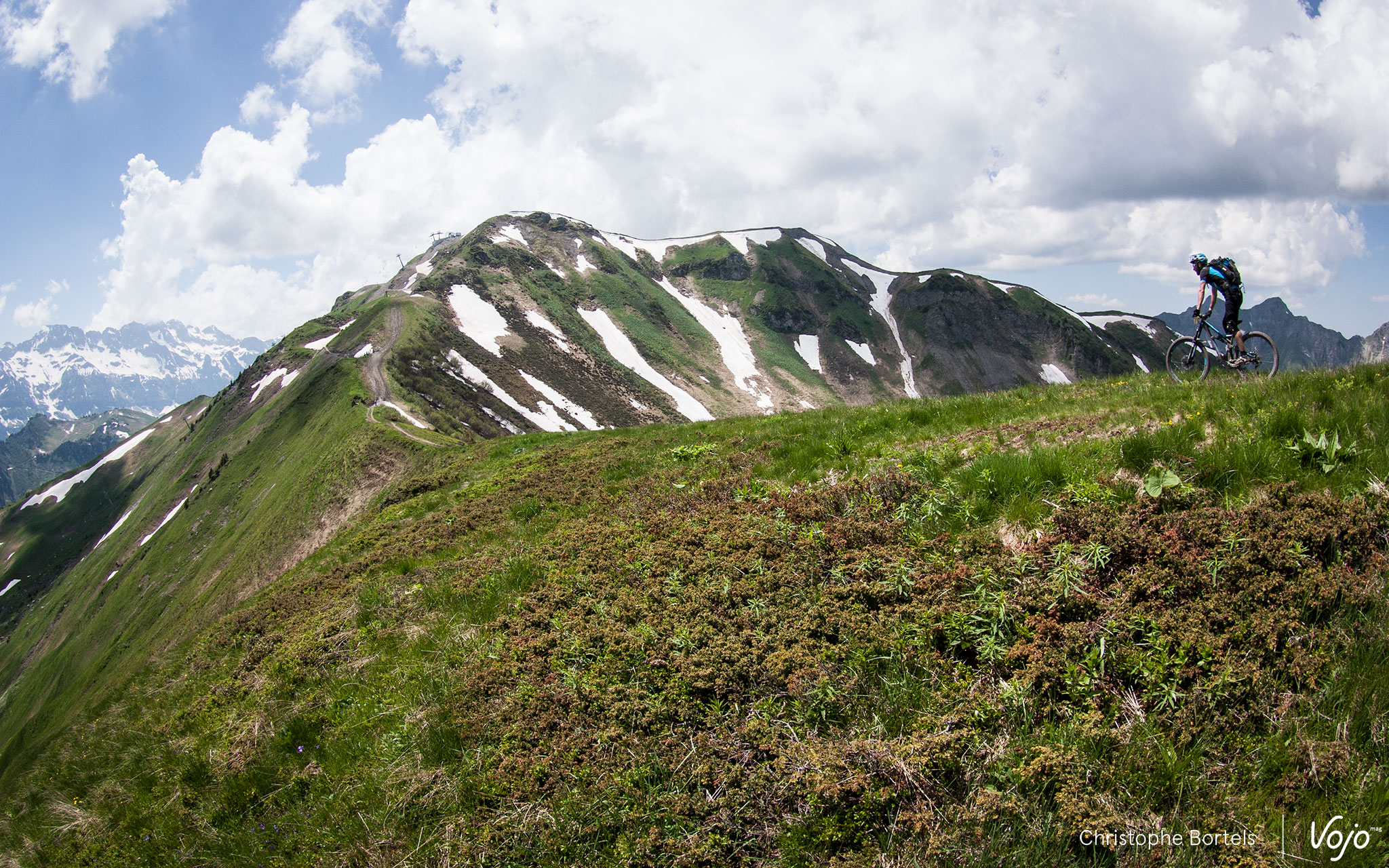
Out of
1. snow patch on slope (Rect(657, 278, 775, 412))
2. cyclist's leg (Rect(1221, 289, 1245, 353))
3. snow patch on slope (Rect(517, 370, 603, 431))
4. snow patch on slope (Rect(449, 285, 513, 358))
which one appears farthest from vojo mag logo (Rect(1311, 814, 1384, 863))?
snow patch on slope (Rect(657, 278, 775, 412))

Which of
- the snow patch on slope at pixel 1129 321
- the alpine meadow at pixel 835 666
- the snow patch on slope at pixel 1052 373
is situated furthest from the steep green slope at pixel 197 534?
the snow patch on slope at pixel 1129 321

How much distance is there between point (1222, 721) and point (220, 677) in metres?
12.6

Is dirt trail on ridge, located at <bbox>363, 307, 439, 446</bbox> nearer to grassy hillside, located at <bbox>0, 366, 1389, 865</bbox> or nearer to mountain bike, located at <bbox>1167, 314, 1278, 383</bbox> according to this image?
grassy hillside, located at <bbox>0, 366, 1389, 865</bbox>

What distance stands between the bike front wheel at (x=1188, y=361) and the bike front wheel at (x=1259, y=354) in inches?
24.0

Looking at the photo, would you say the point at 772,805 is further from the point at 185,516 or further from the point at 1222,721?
the point at 185,516

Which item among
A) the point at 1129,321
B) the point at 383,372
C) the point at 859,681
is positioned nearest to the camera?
the point at 859,681

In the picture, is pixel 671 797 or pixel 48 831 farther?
pixel 48 831

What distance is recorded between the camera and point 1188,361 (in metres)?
12.0

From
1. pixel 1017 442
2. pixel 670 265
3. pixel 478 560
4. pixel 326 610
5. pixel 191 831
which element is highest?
pixel 670 265

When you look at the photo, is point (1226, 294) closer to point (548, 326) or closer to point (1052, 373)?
point (548, 326)

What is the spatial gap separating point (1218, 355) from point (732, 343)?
154108 millimetres

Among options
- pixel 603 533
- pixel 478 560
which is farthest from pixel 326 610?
pixel 603 533

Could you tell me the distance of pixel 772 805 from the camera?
4262 millimetres

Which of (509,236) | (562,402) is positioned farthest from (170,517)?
(509,236)
